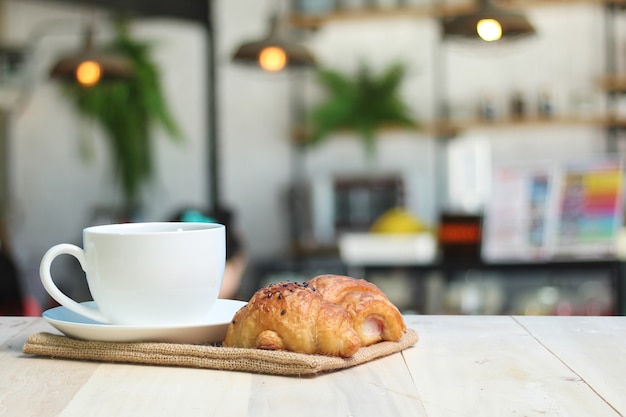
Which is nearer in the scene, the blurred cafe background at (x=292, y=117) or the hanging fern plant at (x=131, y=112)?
the blurred cafe background at (x=292, y=117)

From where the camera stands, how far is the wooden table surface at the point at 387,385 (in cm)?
63

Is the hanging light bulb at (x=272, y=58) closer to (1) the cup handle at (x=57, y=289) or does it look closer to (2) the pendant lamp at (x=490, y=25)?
(2) the pendant lamp at (x=490, y=25)

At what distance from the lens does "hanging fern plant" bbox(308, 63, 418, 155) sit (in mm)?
5816

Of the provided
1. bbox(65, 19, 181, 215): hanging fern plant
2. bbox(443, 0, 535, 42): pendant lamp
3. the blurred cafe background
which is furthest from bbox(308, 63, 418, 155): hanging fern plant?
bbox(443, 0, 535, 42): pendant lamp

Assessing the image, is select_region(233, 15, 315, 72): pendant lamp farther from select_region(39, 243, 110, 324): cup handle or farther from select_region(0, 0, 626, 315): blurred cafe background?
select_region(39, 243, 110, 324): cup handle

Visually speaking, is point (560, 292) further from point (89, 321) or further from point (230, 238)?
point (89, 321)

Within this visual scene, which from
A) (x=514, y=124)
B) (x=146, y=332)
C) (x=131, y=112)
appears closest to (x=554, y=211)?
(x=514, y=124)

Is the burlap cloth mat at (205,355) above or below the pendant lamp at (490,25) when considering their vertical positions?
below

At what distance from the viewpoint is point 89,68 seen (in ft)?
11.9

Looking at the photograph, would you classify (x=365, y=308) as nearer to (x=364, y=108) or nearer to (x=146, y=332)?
(x=146, y=332)

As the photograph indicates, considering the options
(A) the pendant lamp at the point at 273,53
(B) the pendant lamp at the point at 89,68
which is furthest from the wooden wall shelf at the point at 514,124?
(B) the pendant lamp at the point at 89,68

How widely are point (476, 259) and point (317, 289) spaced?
8.13 feet

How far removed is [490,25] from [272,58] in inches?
43.6

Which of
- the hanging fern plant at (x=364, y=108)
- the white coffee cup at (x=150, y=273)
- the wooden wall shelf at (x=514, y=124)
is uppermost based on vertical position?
the hanging fern plant at (x=364, y=108)
